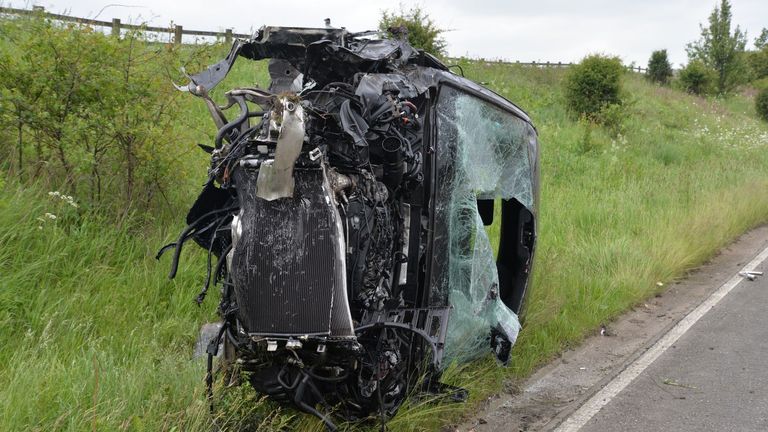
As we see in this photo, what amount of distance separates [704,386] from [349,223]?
11.3ft

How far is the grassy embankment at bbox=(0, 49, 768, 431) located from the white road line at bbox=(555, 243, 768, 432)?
1.89 ft

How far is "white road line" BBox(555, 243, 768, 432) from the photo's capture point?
508 cm

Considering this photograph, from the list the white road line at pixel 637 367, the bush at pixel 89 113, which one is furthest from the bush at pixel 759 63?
the bush at pixel 89 113

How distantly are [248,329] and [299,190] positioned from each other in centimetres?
68

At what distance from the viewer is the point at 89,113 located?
5801 millimetres

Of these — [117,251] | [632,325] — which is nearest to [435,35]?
[632,325]

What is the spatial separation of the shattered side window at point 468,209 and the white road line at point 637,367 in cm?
71

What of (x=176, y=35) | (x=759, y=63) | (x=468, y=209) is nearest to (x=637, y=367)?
(x=468, y=209)

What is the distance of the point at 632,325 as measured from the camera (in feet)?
23.9

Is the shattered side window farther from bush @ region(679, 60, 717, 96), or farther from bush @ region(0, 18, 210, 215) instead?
bush @ region(679, 60, 717, 96)

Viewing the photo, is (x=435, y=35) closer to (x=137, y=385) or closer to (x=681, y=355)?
(x=681, y=355)

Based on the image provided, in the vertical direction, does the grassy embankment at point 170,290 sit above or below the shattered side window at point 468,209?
below

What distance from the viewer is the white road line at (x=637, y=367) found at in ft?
16.7

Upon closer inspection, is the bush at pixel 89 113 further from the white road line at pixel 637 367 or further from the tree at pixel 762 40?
the tree at pixel 762 40
